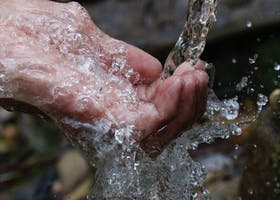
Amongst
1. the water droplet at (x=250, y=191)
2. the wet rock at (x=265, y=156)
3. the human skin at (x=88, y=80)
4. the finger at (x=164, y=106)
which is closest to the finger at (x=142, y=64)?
the human skin at (x=88, y=80)

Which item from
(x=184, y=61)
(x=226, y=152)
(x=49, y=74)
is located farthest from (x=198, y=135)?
(x=226, y=152)

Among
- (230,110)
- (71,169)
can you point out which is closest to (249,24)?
(71,169)

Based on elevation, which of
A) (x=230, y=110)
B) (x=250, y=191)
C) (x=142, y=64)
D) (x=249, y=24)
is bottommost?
(x=249, y=24)

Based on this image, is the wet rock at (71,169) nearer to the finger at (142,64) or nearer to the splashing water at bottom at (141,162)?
the splashing water at bottom at (141,162)

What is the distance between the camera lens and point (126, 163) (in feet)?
6.30

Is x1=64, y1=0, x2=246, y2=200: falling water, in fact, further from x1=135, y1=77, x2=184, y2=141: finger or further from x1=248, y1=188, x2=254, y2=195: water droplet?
x1=248, y1=188, x2=254, y2=195: water droplet

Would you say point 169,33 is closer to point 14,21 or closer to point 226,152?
point 226,152

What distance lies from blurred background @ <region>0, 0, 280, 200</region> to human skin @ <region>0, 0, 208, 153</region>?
47.5 inches

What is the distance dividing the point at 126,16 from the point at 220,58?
0.74 meters

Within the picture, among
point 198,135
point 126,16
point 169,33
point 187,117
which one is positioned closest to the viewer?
point 187,117

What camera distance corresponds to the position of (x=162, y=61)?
14.2ft

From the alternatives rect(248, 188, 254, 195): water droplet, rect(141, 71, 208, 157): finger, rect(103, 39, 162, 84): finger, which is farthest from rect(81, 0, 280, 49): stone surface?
rect(141, 71, 208, 157): finger

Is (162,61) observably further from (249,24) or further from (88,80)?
(88,80)

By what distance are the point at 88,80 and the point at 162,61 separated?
2488 mm
